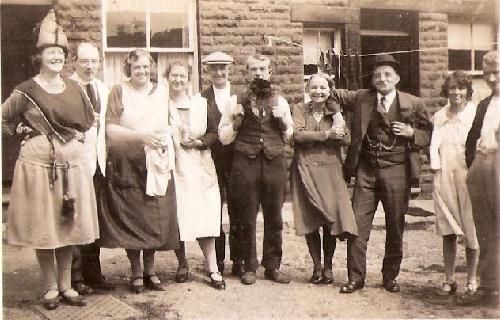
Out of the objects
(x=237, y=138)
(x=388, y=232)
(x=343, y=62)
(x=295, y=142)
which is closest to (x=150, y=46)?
(x=237, y=138)

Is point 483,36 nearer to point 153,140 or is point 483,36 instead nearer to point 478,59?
point 478,59

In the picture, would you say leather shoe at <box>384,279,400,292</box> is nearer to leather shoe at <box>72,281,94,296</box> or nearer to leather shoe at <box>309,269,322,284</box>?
leather shoe at <box>309,269,322,284</box>

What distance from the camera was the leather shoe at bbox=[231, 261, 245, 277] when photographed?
3.01m

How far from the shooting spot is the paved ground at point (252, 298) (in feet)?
8.09

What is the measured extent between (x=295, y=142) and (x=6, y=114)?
1.34 metres

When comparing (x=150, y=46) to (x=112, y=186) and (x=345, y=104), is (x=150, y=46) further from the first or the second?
(x=345, y=104)

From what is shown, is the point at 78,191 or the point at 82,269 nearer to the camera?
the point at 78,191

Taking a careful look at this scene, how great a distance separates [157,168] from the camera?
8.76 ft

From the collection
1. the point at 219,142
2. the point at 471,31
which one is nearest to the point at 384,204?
the point at 219,142

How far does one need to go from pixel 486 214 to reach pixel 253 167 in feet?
3.67

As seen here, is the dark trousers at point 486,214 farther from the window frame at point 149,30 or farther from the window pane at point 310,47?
the window frame at point 149,30

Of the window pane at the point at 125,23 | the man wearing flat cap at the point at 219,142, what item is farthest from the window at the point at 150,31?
the man wearing flat cap at the point at 219,142

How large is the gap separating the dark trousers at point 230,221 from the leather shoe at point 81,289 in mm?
704

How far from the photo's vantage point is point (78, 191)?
8.23ft
